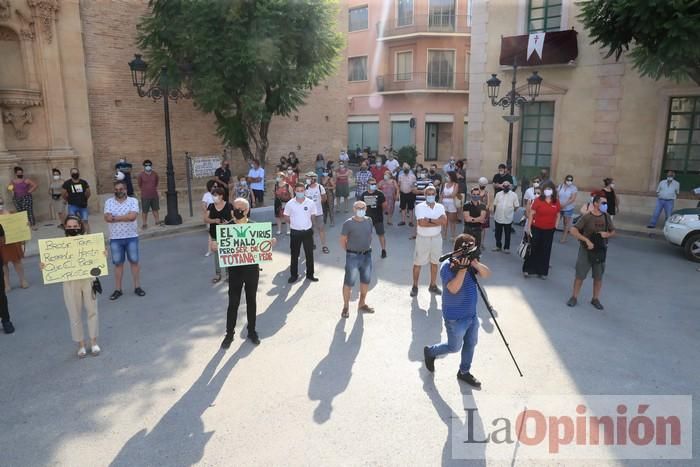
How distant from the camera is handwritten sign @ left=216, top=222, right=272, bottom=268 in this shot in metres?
6.74

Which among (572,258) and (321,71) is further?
(321,71)

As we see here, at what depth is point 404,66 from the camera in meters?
34.4

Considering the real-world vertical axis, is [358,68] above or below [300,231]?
above

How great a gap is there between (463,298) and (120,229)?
19.4 ft

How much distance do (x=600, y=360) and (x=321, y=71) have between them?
14557mm

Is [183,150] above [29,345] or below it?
above

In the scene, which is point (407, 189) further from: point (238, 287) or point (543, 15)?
point (238, 287)

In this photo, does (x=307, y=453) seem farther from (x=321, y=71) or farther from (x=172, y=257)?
(x=321, y=71)

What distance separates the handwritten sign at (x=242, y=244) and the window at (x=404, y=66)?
29.1m

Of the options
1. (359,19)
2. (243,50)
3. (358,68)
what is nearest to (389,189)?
(243,50)

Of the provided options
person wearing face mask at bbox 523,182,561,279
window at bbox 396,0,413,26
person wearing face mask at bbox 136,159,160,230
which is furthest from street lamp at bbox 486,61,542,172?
window at bbox 396,0,413,26

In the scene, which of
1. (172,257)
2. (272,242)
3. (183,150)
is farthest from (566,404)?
(183,150)

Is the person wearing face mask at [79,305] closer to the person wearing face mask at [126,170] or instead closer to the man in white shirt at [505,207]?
the man in white shirt at [505,207]

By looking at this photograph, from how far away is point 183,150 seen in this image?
64.6ft
